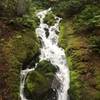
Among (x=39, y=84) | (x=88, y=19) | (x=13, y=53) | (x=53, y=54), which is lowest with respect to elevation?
(x=39, y=84)

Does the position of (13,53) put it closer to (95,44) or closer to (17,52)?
(17,52)

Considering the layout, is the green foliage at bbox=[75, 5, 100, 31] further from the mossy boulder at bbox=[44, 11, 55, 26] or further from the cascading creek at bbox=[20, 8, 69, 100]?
the mossy boulder at bbox=[44, 11, 55, 26]

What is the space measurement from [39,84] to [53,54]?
4.50 m

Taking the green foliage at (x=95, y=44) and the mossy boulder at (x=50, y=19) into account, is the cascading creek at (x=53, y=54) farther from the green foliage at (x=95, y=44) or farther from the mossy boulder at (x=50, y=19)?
the green foliage at (x=95, y=44)

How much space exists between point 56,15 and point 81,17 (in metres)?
3.90

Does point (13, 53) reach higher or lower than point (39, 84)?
higher

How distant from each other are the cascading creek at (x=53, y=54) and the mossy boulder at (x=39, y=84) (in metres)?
0.52

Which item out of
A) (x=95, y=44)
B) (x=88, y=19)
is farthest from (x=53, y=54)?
(x=88, y=19)

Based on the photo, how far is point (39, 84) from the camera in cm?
1240

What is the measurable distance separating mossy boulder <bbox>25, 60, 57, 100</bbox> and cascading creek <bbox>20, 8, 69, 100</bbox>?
52cm

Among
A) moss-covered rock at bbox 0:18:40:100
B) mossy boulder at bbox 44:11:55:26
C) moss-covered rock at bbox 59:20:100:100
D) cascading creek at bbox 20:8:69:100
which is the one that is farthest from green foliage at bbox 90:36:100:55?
mossy boulder at bbox 44:11:55:26

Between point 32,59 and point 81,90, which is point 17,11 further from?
point 81,90

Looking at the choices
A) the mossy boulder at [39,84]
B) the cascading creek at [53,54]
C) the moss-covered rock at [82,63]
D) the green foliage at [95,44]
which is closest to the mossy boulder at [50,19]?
the cascading creek at [53,54]

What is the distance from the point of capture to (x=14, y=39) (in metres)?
15.6
